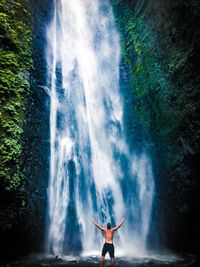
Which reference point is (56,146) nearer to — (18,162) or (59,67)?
(18,162)

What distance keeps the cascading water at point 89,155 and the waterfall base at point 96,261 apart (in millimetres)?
1107

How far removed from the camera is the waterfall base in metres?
6.30

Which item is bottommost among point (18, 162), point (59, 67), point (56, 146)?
point (18, 162)

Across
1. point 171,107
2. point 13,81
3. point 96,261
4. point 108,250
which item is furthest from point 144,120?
point 96,261

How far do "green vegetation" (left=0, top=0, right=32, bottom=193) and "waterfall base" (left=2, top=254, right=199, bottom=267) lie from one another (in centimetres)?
208

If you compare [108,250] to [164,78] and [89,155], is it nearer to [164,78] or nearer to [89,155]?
[89,155]

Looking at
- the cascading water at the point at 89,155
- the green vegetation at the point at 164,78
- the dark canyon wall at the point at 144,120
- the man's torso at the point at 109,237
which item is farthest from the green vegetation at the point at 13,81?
the green vegetation at the point at 164,78

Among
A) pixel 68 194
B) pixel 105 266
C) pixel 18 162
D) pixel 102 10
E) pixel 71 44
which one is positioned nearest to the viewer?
pixel 105 266

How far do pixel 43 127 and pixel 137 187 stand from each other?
4502mm

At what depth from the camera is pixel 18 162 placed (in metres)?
7.02

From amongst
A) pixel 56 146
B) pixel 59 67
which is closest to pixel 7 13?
pixel 59 67

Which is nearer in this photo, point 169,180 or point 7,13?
point 169,180

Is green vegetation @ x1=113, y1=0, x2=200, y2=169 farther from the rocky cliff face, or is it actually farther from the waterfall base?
the waterfall base

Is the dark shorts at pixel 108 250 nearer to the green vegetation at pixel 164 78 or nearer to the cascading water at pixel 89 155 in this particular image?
the cascading water at pixel 89 155
